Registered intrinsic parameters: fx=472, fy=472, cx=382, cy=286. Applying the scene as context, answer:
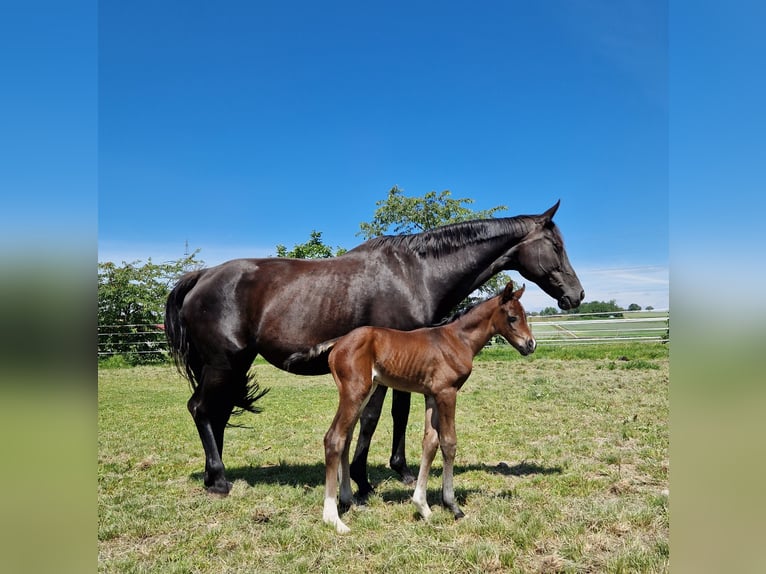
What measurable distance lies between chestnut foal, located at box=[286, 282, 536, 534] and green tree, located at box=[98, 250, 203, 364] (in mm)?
18543

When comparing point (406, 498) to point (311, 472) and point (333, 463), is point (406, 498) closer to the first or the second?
point (333, 463)

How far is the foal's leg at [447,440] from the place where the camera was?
13.8ft

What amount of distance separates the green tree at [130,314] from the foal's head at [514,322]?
19.1m

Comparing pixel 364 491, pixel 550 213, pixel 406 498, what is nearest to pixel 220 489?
pixel 364 491

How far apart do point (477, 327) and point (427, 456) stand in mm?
1288

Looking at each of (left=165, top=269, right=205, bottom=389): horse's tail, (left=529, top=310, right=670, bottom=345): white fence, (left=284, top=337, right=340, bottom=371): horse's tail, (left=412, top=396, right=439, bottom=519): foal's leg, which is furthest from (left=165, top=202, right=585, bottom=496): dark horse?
(left=529, top=310, right=670, bottom=345): white fence

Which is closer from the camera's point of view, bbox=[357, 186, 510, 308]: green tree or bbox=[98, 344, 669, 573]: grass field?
bbox=[98, 344, 669, 573]: grass field

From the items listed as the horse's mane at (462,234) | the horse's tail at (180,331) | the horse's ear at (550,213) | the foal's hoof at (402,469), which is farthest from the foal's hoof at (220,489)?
the horse's ear at (550,213)

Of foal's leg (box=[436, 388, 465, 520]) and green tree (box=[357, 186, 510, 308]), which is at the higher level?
green tree (box=[357, 186, 510, 308])

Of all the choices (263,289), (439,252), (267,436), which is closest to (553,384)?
(267,436)

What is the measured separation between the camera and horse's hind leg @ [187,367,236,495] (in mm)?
4988

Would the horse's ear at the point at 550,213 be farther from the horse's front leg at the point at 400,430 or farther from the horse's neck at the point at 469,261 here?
the horse's front leg at the point at 400,430

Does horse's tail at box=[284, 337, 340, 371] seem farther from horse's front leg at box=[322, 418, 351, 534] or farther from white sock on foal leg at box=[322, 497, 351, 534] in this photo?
white sock on foal leg at box=[322, 497, 351, 534]
